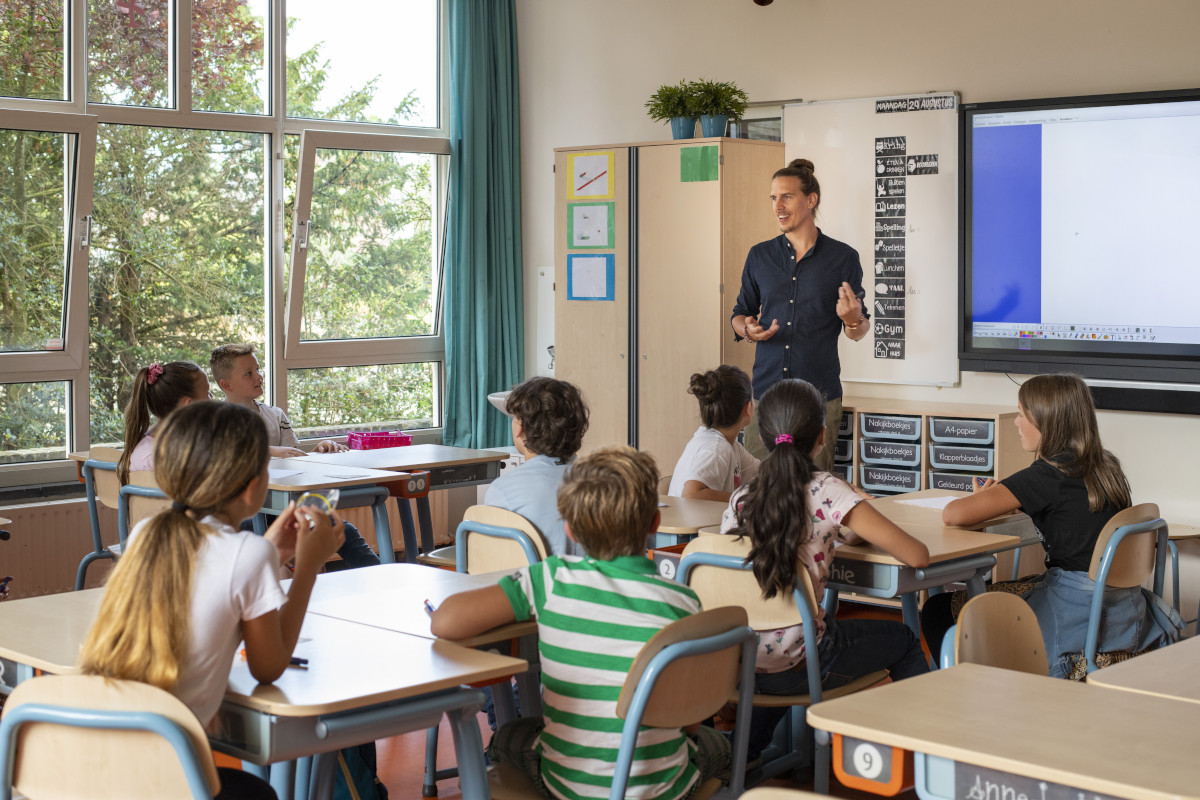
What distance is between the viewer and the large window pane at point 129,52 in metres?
5.72

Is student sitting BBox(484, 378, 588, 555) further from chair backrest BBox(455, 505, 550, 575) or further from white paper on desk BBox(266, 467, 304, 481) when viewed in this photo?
white paper on desk BBox(266, 467, 304, 481)

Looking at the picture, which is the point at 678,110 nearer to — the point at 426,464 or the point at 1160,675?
the point at 426,464

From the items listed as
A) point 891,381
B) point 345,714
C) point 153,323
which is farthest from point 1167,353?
point 153,323

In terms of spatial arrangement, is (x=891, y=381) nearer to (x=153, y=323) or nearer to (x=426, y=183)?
(x=426, y=183)

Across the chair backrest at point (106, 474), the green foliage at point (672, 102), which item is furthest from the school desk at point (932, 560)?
the green foliage at point (672, 102)

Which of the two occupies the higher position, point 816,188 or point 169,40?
point 169,40

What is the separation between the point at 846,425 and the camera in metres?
5.50

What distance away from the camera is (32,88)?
5559 mm

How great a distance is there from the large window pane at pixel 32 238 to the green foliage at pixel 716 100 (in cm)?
292

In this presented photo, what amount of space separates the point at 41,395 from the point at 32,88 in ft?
4.53

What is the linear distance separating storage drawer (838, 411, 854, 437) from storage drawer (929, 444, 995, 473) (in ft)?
1.23

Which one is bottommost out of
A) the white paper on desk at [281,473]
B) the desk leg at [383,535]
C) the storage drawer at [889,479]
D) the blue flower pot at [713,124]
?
the desk leg at [383,535]

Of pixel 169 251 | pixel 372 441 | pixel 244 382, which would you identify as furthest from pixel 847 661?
pixel 169 251

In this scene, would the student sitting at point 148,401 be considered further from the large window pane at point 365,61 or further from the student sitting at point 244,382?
the large window pane at point 365,61
